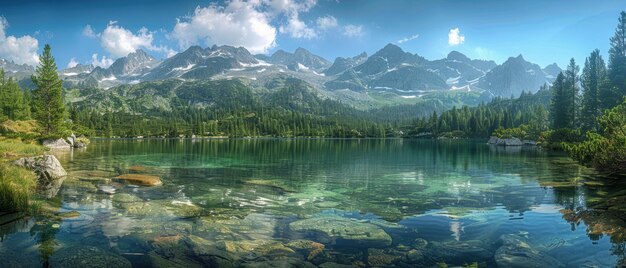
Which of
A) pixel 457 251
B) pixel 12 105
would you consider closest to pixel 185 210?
pixel 457 251

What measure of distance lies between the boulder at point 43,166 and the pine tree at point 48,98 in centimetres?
6135

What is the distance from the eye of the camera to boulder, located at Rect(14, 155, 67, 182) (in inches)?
1362

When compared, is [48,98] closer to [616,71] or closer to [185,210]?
[185,210]

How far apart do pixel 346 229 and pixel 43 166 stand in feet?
104

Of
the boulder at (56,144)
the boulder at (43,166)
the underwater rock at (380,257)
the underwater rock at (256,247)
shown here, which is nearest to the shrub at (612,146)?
the underwater rock at (380,257)

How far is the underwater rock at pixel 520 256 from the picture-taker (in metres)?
14.5

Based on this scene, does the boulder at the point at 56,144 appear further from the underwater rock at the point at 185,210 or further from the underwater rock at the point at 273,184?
the underwater rock at the point at 185,210

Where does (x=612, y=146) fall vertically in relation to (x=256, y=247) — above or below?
above

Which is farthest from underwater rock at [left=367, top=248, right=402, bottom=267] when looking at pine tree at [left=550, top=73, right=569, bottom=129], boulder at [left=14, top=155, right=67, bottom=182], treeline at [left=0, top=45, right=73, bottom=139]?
pine tree at [left=550, top=73, right=569, bottom=129]

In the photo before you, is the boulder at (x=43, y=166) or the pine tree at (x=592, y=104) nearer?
the boulder at (x=43, y=166)

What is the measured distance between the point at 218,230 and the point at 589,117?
118760 millimetres

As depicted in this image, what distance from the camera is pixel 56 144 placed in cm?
9000

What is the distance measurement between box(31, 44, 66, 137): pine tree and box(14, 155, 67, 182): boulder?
Answer: 201 feet

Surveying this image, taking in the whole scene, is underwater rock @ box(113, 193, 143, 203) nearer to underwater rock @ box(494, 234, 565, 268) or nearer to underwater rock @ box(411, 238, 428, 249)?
underwater rock @ box(411, 238, 428, 249)
